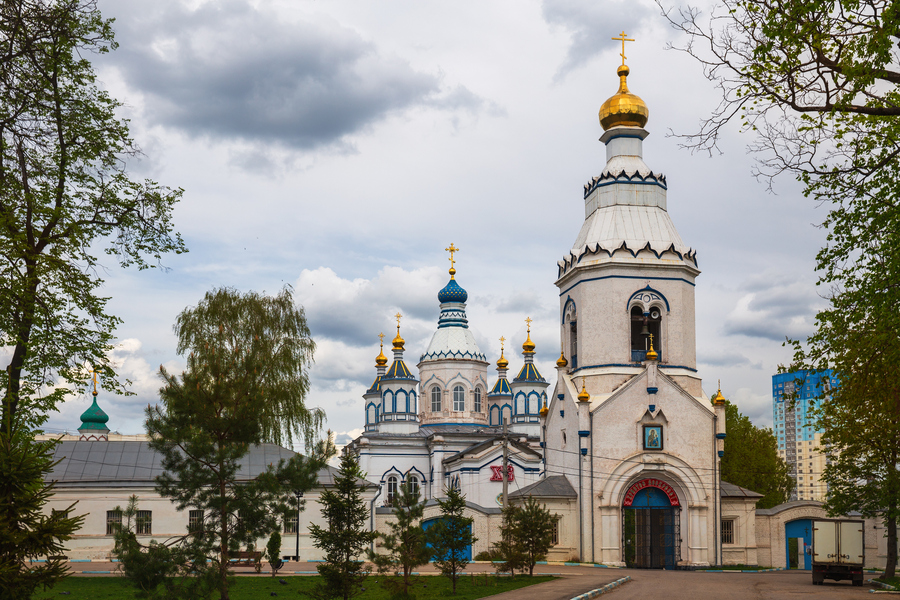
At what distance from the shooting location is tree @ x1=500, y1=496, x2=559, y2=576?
22095 millimetres

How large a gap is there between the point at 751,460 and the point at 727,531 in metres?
15.7

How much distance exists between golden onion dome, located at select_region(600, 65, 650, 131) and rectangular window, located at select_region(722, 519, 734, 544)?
14.2 m

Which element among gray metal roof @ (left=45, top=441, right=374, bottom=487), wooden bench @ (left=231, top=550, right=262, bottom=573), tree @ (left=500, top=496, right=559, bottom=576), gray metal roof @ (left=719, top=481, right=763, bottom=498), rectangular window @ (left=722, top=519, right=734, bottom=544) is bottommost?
wooden bench @ (left=231, top=550, right=262, bottom=573)

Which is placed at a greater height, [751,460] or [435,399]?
[435,399]

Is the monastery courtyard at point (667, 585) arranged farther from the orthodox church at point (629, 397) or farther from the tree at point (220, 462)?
the tree at point (220, 462)

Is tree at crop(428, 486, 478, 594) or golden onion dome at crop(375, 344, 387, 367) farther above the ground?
golden onion dome at crop(375, 344, 387, 367)

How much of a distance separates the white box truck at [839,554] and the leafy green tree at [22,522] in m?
19.2

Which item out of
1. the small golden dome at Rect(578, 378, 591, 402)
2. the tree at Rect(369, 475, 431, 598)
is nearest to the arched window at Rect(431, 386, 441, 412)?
the small golden dome at Rect(578, 378, 591, 402)

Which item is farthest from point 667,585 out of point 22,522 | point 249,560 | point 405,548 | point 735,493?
point 22,522

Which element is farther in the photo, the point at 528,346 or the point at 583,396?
the point at 528,346

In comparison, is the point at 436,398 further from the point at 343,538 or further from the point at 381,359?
the point at 343,538

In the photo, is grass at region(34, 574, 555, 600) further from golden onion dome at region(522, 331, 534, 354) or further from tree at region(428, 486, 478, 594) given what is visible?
golden onion dome at region(522, 331, 534, 354)

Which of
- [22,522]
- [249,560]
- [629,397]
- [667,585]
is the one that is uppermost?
[629,397]

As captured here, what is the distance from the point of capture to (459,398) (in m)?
50.7
